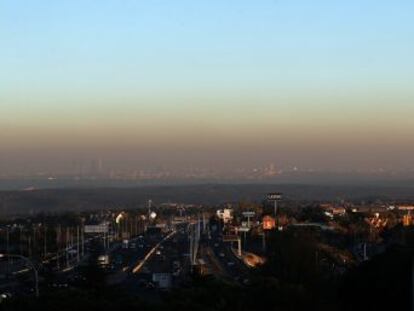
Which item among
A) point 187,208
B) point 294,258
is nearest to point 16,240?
point 294,258

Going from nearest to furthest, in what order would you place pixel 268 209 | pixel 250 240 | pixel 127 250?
pixel 127 250
pixel 250 240
pixel 268 209

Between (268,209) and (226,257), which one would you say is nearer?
(226,257)

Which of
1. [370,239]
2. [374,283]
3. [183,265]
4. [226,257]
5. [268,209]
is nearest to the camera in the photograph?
[374,283]

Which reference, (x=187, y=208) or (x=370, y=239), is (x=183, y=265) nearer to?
(x=370, y=239)

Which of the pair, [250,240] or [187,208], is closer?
[250,240]

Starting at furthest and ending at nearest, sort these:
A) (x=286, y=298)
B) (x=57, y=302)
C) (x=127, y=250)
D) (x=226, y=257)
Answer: (x=127, y=250)
(x=226, y=257)
(x=286, y=298)
(x=57, y=302)

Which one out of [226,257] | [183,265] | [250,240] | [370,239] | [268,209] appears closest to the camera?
[183,265]

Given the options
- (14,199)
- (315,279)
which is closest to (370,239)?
(315,279)

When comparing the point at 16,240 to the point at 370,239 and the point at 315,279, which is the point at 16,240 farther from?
the point at 315,279
